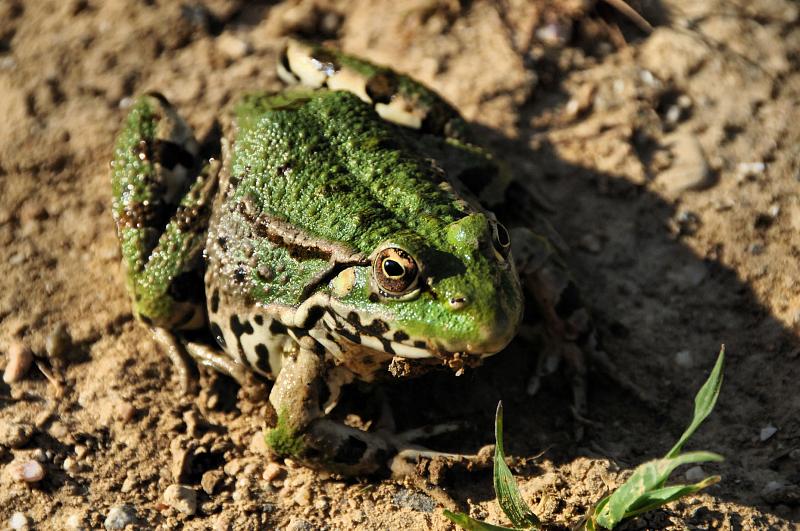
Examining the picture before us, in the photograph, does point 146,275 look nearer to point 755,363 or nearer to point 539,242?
point 539,242

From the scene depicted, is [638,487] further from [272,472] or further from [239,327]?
[239,327]

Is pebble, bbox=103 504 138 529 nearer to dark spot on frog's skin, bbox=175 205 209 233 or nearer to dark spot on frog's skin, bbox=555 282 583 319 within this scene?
dark spot on frog's skin, bbox=175 205 209 233

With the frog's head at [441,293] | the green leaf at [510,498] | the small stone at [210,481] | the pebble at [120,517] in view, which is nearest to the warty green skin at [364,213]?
the frog's head at [441,293]

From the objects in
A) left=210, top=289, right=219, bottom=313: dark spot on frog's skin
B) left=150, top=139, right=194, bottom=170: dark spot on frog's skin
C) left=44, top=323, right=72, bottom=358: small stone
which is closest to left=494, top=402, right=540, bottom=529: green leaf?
left=210, top=289, right=219, bottom=313: dark spot on frog's skin

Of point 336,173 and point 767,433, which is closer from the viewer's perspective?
point 767,433

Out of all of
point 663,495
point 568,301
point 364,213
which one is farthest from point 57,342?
point 663,495

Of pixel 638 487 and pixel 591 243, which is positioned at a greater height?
pixel 638 487

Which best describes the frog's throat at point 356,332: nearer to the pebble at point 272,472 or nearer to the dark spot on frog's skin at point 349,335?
the dark spot on frog's skin at point 349,335
